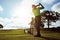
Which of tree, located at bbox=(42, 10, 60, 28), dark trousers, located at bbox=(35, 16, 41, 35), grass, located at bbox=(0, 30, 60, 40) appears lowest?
grass, located at bbox=(0, 30, 60, 40)

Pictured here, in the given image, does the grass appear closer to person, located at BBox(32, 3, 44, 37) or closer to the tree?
person, located at BBox(32, 3, 44, 37)

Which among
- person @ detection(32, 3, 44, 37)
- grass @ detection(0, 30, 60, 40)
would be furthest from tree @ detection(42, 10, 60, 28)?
grass @ detection(0, 30, 60, 40)

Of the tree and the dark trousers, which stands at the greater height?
the tree

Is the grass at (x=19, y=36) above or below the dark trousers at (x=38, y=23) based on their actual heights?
below

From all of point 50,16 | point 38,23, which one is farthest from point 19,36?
point 50,16

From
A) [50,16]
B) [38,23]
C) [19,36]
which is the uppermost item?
[50,16]

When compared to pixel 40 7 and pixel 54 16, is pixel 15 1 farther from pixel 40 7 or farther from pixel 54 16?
pixel 54 16

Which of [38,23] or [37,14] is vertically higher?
[37,14]

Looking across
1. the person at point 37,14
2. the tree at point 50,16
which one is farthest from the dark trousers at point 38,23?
the tree at point 50,16

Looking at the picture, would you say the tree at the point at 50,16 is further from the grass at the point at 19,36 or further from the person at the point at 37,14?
the grass at the point at 19,36

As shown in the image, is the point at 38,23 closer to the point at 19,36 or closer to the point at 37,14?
the point at 37,14

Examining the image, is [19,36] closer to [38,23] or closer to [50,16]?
[38,23]

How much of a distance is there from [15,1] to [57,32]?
0.91 meters

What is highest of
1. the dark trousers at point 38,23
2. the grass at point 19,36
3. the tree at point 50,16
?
the tree at point 50,16
